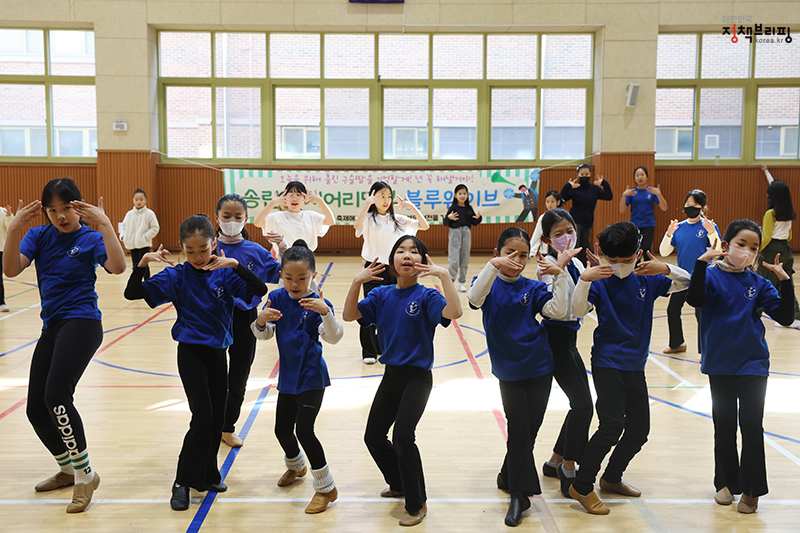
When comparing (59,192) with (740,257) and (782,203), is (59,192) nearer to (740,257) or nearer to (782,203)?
(740,257)

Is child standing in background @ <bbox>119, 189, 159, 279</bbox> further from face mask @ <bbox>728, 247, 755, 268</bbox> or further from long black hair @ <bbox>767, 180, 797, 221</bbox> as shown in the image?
face mask @ <bbox>728, 247, 755, 268</bbox>

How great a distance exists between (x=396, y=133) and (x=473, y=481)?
1204cm

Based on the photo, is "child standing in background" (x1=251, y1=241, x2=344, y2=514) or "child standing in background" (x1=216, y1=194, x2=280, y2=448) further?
"child standing in background" (x1=216, y1=194, x2=280, y2=448)

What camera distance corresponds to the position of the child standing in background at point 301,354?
3.65 m

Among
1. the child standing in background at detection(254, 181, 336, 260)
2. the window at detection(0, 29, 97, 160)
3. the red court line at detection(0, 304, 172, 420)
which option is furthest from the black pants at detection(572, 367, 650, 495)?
the window at detection(0, 29, 97, 160)

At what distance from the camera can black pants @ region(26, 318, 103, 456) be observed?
3598mm

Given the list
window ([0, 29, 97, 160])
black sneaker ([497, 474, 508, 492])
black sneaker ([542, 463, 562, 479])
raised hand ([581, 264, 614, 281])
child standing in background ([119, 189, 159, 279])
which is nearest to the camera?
raised hand ([581, 264, 614, 281])

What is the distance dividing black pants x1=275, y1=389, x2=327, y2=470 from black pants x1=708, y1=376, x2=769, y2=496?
84.2 inches

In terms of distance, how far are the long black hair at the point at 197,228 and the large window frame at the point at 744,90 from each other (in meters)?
13.5

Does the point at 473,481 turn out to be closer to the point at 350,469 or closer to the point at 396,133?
the point at 350,469

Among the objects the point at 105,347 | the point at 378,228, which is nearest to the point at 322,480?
the point at 378,228

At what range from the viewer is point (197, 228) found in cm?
371

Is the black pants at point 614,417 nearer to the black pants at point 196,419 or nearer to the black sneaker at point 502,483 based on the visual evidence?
the black sneaker at point 502,483

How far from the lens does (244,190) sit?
580 inches
